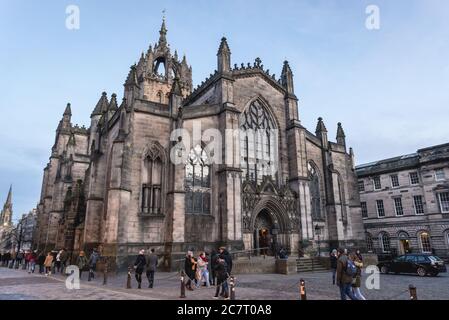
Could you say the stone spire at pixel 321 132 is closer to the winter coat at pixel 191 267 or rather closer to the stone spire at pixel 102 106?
the winter coat at pixel 191 267

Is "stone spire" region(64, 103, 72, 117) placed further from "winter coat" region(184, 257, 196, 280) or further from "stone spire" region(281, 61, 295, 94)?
"winter coat" region(184, 257, 196, 280)

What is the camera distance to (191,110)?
23531 mm

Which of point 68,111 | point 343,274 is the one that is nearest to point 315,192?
point 343,274

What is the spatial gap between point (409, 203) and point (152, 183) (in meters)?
32.3

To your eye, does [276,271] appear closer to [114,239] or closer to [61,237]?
[114,239]

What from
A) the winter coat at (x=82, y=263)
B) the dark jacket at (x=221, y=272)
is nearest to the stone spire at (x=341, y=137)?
the dark jacket at (x=221, y=272)

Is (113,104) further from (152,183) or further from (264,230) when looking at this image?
(264,230)

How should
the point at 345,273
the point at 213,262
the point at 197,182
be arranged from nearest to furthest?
the point at 345,273 < the point at 213,262 < the point at 197,182

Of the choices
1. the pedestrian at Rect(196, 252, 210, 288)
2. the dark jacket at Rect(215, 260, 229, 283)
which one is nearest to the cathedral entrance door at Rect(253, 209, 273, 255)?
the pedestrian at Rect(196, 252, 210, 288)

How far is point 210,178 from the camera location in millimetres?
23312

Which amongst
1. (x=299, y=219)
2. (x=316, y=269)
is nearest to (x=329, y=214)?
(x=299, y=219)

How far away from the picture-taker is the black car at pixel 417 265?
1898cm

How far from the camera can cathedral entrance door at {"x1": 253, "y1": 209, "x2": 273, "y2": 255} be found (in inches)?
993
